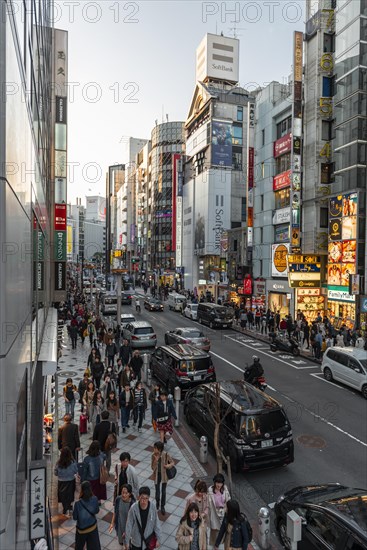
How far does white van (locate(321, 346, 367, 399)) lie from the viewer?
15.9 meters

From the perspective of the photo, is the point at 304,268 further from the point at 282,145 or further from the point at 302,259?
the point at 282,145

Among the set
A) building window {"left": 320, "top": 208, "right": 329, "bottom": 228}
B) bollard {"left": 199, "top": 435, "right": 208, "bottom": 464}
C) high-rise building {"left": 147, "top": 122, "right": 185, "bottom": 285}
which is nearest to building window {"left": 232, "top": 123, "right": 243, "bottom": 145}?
building window {"left": 320, "top": 208, "right": 329, "bottom": 228}

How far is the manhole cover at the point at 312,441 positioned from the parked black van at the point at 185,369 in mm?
4522

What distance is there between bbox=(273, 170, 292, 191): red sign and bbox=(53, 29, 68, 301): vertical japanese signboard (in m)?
18.4

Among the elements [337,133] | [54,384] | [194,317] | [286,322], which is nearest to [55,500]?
[54,384]

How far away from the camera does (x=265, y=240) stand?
39531 millimetres

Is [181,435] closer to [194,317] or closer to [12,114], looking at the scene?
[12,114]

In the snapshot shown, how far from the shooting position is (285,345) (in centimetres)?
2375

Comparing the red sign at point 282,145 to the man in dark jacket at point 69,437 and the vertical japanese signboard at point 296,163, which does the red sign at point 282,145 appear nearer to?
→ the vertical japanese signboard at point 296,163

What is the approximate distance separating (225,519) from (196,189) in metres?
59.8

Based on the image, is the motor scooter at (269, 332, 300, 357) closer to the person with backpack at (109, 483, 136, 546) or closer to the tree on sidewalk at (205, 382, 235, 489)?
the tree on sidewalk at (205, 382, 235, 489)

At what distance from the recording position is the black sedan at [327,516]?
559 centimetres

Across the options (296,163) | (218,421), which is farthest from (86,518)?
(296,163)

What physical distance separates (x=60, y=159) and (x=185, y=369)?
19115mm
